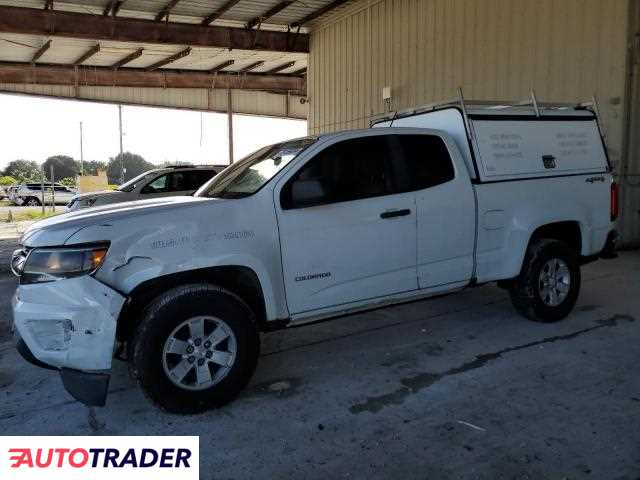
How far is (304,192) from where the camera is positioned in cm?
387

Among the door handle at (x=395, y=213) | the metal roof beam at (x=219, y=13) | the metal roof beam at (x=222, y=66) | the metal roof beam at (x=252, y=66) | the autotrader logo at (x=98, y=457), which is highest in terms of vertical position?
the metal roof beam at (x=252, y=66)

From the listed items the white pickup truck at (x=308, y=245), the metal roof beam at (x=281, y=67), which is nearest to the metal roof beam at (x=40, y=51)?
the metal roof beam at (x=281, y=67)

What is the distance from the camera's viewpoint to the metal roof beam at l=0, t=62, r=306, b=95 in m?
16.9

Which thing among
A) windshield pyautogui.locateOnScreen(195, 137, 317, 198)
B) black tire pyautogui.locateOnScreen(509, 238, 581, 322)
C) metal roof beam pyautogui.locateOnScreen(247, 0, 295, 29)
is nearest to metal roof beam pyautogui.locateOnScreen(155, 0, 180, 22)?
metal roof beam pyautogui.locateOnScreen(247, 0, 295, 29)

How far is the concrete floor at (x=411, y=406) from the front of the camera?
9.73ft

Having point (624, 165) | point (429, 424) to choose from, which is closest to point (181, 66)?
point (624, 165)

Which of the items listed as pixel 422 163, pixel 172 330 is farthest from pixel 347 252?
pixel 172 330

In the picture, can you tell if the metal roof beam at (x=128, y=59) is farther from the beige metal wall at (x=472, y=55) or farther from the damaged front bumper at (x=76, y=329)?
the damaged front bumper at (x=76, y=329)

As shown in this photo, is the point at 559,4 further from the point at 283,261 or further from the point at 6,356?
the point at 6,356

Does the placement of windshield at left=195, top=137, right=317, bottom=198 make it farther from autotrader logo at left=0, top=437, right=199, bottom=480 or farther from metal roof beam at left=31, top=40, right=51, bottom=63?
metal roof beam at left=31, top=40, right=51, bottom=63

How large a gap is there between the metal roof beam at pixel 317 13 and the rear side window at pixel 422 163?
31.6 ft

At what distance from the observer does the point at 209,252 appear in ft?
11.7

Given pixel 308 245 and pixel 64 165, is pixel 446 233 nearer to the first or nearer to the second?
pixel 308 245

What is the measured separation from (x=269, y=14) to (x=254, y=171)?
10.2 metres
